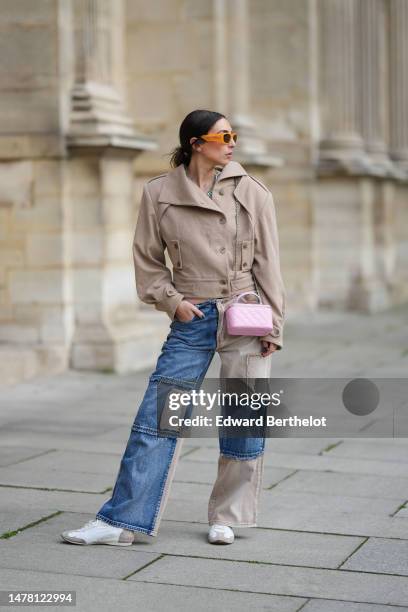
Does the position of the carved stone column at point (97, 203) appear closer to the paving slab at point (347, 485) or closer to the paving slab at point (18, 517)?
the paving slab at point (347, 485)

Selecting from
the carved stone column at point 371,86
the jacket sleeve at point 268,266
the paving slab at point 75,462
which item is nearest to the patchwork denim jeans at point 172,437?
the jacket sleeve at point 268,266

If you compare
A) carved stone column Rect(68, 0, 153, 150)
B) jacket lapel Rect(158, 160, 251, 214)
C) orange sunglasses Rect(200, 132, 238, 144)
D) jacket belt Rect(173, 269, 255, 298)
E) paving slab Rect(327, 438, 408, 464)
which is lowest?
paving slab Rect(327, 438, 408, 464)

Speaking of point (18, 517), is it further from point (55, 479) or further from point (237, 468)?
point (237, 468)

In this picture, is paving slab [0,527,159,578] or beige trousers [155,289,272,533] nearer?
paving slab [0,527,159,578]

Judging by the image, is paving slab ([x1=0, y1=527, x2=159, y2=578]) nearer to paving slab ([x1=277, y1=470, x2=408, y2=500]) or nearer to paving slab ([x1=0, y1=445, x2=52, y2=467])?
paving slab ([x1=277, y1=470, x2=408, y2=500])

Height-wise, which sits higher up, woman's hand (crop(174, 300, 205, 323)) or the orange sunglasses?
the orange sunglasses

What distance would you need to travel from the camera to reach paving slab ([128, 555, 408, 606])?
15.3 feet

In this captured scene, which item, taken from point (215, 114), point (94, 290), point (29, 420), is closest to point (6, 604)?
point (215, 114)

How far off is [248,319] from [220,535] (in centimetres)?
87

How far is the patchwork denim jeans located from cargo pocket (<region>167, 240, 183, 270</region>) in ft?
0.57

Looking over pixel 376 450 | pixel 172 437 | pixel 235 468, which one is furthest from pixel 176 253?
pixel 376 450

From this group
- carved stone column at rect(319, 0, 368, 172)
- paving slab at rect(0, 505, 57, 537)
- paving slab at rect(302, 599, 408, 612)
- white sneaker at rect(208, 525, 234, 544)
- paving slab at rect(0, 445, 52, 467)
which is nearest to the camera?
paving slab at rect(302, 599, 408, 612)

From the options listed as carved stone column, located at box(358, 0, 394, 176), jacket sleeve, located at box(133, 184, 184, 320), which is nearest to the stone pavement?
jacket sleeve, located at box(133, 184, 184, 320)

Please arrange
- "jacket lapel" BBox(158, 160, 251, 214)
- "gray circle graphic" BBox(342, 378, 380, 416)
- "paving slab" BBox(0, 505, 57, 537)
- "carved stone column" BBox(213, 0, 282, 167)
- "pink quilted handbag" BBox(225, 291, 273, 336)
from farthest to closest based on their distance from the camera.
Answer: "carved stone column" BBox(213, 0, 282, 167) < "gray circle graphic" BBox(342, 378, 380, 416) < "paving slab" BBox(0, 505, 57, 537) < "jacket lapel" BBox(158, 160, 251, 214) < "pink quilted handbag" BBox(225, 291, 273, 336)
